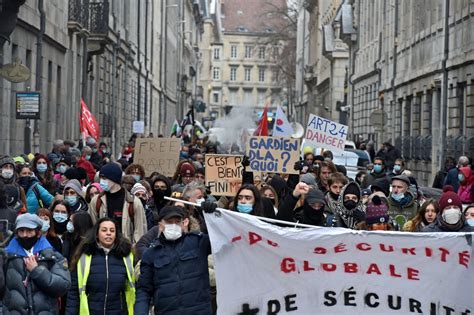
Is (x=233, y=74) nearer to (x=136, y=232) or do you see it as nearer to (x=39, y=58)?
(x=39, y=58)

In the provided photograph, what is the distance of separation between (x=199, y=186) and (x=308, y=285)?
2623 millimetres

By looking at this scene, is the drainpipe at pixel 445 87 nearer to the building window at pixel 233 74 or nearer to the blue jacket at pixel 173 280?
the blue jacket at pixel 173 280

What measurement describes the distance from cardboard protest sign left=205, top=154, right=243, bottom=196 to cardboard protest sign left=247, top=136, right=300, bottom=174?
0.24 meters

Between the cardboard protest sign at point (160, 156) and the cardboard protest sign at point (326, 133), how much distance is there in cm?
235

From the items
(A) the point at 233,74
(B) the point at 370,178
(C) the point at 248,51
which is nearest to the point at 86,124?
(B) the point at 370,178

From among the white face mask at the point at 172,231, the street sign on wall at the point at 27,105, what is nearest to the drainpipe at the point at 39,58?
the street sign on wall at the point at 27,105

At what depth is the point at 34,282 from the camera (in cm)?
921

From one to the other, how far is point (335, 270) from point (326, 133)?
13286 mm

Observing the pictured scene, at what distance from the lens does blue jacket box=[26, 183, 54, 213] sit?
1510 centimetres

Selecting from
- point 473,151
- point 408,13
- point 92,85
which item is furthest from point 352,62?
point 473,151

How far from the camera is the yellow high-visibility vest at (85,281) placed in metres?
9.42

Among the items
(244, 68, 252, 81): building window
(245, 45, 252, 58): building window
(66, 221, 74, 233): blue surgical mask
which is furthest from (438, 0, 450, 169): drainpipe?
(244, 68, 252, 81): building window

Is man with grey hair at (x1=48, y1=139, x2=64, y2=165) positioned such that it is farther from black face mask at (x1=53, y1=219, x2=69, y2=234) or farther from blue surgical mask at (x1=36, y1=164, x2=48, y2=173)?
black face mask at (x1=53, y1=219, x2=69, y2=234)

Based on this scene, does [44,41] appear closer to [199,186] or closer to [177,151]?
[177,151]
